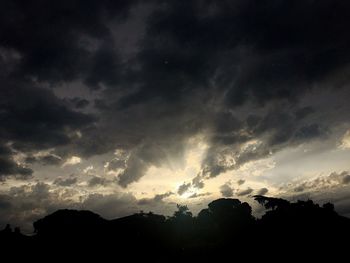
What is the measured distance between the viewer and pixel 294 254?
1791 inches

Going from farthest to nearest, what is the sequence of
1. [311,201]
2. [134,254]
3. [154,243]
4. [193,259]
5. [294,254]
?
1. [154,243]
2. [134,254]
3. [311,201]
4. [193,259]
5. [294,254]

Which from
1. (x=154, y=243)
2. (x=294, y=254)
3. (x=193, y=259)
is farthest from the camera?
(x=154, y=243)

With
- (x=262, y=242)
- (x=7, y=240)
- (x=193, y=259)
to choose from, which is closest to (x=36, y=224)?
(x=7, y=240)

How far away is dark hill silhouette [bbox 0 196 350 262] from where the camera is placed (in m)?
47.2

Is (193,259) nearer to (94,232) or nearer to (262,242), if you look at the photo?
(262,242)

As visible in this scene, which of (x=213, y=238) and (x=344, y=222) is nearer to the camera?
(x=344, y=222)

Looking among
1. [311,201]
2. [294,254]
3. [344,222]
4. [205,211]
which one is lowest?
[294,254]

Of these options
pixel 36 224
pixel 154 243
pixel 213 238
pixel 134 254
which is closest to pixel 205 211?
pixel 213 238

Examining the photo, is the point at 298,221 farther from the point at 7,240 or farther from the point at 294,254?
the point at 7,240

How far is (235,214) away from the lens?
93312 millimetres

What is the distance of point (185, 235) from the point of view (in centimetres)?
7688

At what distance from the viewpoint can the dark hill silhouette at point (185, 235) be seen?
47.2 m

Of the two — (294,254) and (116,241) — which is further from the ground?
(116,241)

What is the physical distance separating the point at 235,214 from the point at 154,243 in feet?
102
